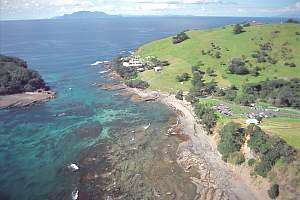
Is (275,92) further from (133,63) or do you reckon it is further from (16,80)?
(16,80)

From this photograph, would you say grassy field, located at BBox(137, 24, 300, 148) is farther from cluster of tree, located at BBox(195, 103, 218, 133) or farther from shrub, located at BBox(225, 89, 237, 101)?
shrub, located at BBox(225, 89, 237, 101)

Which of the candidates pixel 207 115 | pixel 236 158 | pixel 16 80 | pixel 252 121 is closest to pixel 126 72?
pixel 16 80

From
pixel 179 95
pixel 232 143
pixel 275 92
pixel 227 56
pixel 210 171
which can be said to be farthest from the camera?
pixel 227 56

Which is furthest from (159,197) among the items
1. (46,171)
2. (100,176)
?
(46,171)

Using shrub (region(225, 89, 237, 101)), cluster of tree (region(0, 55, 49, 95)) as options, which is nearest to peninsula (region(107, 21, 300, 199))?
shrub (region(225, 89, 237, 101))

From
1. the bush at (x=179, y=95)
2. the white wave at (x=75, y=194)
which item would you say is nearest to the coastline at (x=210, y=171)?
the bush at (x=179, y=95)
